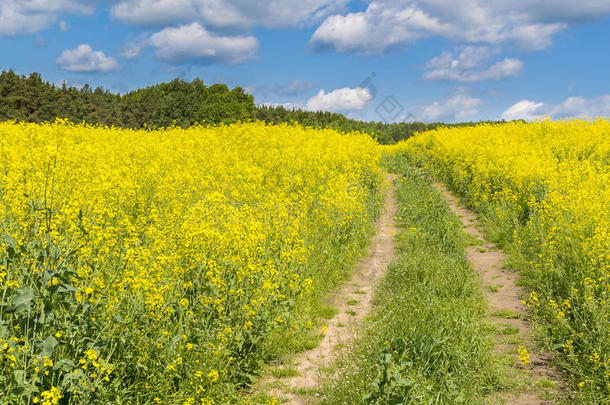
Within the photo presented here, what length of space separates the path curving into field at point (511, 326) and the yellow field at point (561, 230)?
0.78 ft

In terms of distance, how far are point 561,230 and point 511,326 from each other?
92.2 inches

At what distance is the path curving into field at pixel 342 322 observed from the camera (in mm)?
4406

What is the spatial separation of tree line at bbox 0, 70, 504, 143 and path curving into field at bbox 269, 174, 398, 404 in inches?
777

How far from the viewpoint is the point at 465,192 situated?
1455 cm

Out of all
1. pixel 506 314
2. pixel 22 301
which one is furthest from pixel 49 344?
pixel 506 314

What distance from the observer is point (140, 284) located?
3.59 m

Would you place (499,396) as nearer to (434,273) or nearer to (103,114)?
(434,273)

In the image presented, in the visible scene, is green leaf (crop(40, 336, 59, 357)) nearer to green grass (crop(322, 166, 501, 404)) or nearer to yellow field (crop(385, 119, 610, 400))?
green grass (crop(322, 166, 501, 404))

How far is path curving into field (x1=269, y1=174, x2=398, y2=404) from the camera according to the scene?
14.5ft

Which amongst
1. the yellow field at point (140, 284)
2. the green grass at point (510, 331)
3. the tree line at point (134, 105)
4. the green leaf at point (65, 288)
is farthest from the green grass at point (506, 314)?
the tree line at point (134, 105)

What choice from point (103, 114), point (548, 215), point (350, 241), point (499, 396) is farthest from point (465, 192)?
point (103, 114)

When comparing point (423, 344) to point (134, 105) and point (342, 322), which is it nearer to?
point (342, 322)

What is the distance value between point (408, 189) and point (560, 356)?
1033 cm

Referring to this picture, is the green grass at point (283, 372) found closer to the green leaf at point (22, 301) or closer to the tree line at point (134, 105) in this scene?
the green leaf at point (22, 301)
